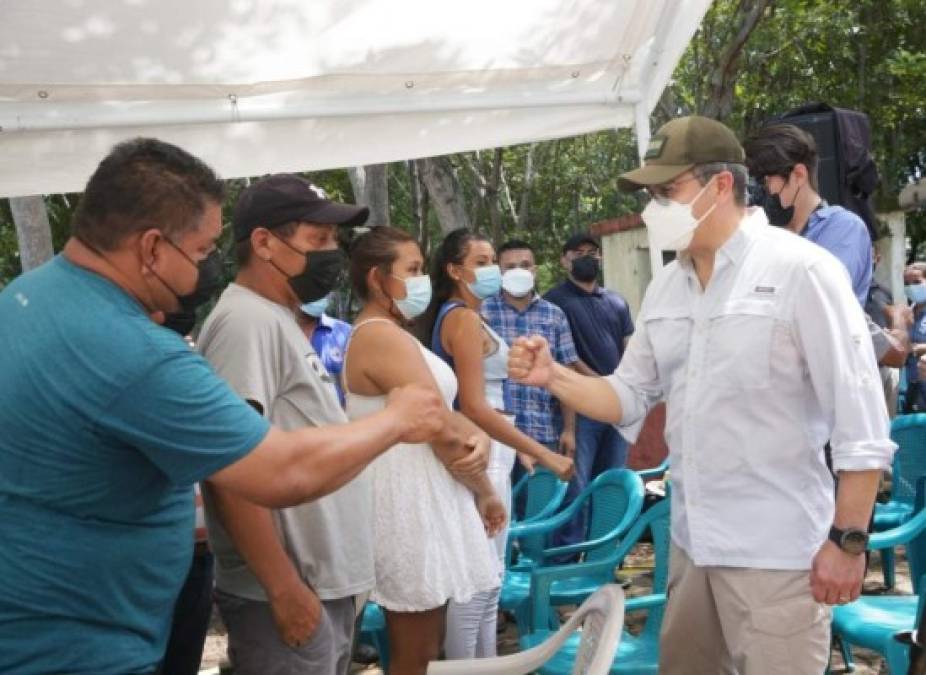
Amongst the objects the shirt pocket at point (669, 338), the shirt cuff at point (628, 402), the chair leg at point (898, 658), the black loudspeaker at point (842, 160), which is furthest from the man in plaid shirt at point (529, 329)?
the shirt pocket at point (669, 338)

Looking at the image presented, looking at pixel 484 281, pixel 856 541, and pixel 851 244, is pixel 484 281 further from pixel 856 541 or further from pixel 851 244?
pixel 856 541

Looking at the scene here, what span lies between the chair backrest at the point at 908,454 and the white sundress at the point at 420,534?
9.88ft

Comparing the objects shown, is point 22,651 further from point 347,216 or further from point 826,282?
point 826,282

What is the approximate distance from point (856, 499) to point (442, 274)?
2526 mm

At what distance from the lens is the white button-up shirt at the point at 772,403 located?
2.44 m

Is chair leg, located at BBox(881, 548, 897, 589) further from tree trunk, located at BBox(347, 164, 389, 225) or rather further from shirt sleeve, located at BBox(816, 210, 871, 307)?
tree trunk, located at BBox(347, 164, 389, 225)

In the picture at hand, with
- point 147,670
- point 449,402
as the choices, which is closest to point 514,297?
point 449,402

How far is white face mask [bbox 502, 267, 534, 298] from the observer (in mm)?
6455

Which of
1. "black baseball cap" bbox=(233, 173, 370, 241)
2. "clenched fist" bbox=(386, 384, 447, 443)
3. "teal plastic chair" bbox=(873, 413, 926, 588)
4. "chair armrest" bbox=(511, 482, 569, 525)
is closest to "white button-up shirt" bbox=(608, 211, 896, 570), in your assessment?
"clenched fist" bbox=(386, 384, 447, 443)

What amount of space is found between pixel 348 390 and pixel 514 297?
11.2 feet

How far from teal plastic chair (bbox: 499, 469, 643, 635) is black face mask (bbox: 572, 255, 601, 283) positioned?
7.91ft

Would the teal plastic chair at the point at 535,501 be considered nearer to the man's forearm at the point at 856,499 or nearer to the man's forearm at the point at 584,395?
the man's forearm at the point at 584,395

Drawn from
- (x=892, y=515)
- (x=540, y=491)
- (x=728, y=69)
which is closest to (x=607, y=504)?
(x=540, y=491)

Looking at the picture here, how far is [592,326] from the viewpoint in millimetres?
7109
